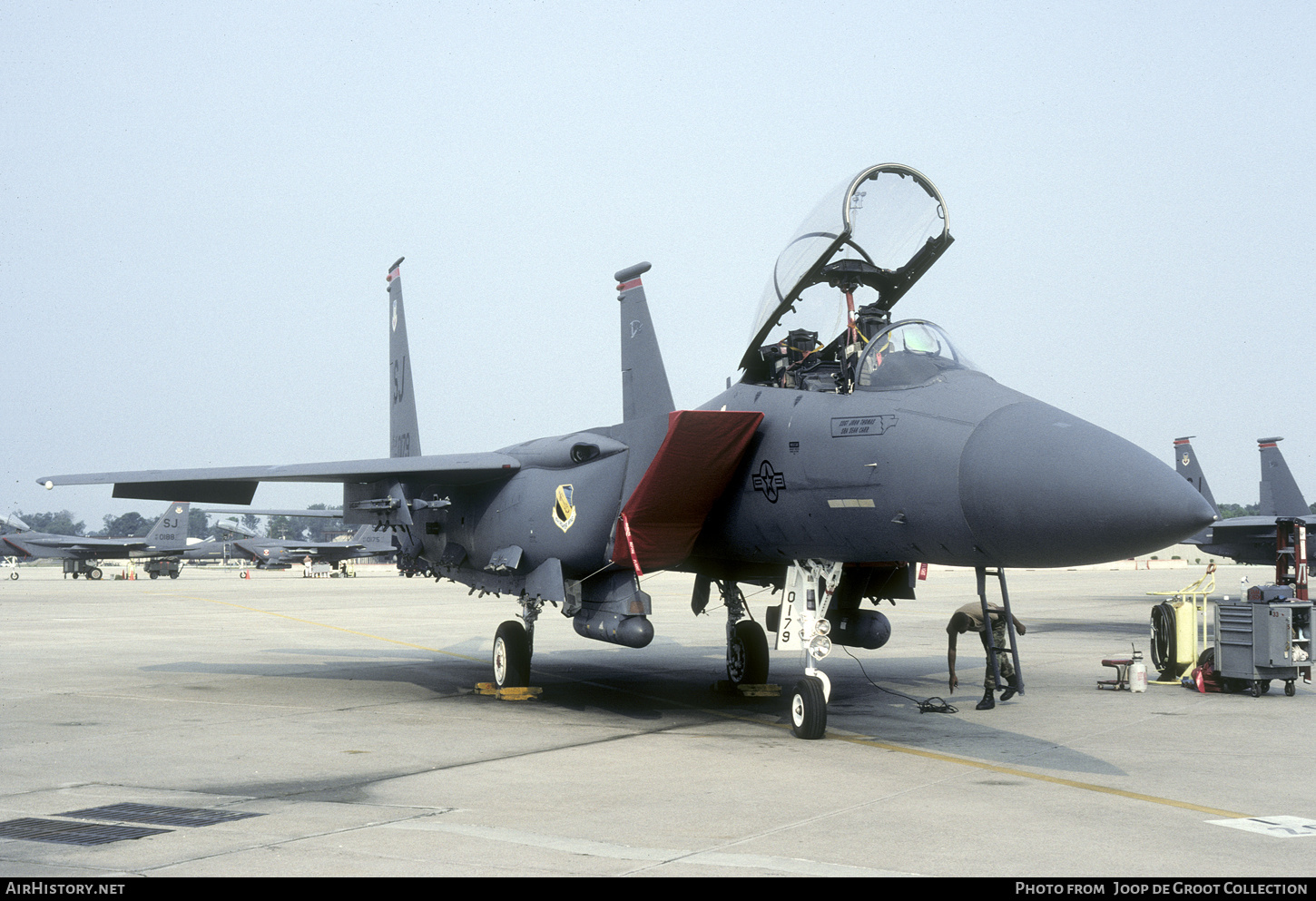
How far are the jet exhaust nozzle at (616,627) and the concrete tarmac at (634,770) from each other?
77 cm

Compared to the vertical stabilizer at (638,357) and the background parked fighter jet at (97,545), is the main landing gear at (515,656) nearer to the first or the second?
the vertical stabilizer at (638,357)

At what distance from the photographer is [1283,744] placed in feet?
27.6

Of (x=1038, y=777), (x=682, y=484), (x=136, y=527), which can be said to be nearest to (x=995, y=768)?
(x=1038, y=777)

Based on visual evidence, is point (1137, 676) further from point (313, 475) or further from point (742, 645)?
point (313, 475)

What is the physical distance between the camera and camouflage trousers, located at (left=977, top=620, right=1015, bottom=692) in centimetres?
1051

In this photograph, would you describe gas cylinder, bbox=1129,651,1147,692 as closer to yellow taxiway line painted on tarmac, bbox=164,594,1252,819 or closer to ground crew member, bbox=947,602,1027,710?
ground crew member, bbox=947,602,1027,710

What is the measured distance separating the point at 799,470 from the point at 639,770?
261 centimetres

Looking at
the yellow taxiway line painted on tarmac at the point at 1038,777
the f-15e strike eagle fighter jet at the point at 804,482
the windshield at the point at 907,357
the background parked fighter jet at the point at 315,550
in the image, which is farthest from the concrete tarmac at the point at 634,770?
the background parked fighter jet at the point at 315,550

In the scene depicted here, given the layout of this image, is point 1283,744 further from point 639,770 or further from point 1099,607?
point 1099,607

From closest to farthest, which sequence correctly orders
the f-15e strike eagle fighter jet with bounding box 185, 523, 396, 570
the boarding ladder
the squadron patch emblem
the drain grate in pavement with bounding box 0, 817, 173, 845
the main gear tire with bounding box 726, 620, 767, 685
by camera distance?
the drain grate in pavement with bounding box 0, 817, 173, 845, the boarding ladder, the squadron patch emblem, the main gear tire with bounding box 726, 620, 767, 685, the f-15e strike eagle fighter jet with bounding box 185, 523, 396, 570

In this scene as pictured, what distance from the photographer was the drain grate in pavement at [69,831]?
522 cm

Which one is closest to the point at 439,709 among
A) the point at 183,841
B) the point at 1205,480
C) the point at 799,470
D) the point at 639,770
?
the point at 639,770

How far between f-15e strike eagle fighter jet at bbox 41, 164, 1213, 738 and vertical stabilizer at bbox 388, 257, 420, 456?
8.77ft

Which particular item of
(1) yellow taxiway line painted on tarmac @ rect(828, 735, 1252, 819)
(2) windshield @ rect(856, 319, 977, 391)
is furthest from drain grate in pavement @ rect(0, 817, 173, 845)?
(2) windshield @ rect(856, 319, 977, 391)
